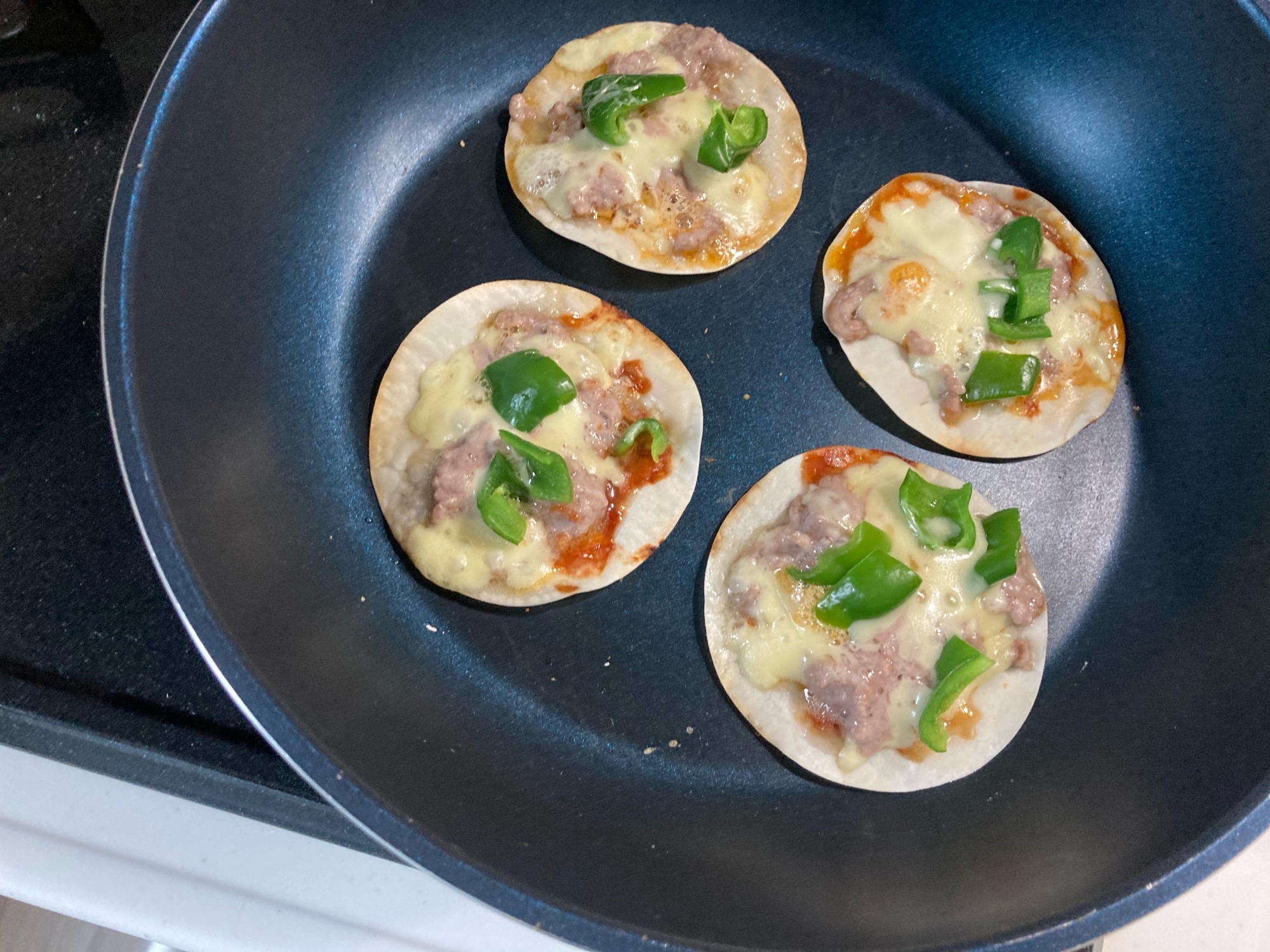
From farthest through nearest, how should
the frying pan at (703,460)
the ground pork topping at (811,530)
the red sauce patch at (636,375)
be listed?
the red sauce patch at (636,375) → the ground pork topping at (811,530) → the frying pan at (703,460)

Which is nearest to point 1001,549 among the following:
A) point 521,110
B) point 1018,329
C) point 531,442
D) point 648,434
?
point 1018,329

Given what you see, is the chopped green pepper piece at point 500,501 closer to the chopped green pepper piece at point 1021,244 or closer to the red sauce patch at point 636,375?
the red sauce patch at point 636,375

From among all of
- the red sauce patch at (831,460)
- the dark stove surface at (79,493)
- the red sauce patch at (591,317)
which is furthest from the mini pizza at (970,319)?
the dark stove surface at (79,493)

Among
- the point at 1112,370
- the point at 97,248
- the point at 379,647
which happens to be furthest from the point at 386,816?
the point at 1112,370

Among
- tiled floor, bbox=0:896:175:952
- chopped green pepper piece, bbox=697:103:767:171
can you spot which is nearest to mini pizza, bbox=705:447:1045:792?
chopped green pepper piece, bbox=697:103:767:171

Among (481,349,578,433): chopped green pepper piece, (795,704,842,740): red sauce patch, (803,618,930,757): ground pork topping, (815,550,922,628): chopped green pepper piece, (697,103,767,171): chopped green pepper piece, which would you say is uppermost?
(697,103,767,171): chopped green pepper piece

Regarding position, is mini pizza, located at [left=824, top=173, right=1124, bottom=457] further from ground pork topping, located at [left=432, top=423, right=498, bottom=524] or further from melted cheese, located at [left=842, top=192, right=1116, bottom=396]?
ground pork topping, located at [left=432, top=423, right=498, bottom=524]
